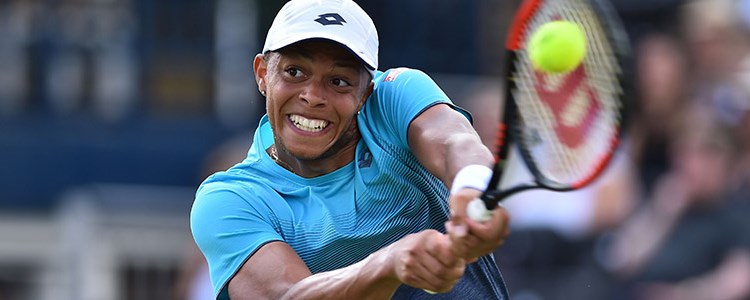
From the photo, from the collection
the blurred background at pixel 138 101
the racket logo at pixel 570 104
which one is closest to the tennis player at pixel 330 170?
the racket logo at pixel 570 104

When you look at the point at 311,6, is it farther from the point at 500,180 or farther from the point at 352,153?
the point at 500,180

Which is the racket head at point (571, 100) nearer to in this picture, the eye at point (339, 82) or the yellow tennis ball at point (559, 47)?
the yellow tennis ball at point (559, 47)

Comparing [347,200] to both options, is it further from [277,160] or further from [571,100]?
[571,100]

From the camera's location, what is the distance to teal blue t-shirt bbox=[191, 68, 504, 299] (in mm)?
4941

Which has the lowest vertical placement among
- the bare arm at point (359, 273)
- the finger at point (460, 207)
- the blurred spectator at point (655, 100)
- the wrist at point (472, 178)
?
the blurred spectator at point (655, 100)

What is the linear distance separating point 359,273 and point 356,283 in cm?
3

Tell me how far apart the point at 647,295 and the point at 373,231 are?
3726 mm

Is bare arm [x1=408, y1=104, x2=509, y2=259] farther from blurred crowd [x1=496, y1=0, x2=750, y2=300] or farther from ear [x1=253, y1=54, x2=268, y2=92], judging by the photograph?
blurred crowd [x1=496, y1=0, x2=750, y2=300]

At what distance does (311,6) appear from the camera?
4.90 m

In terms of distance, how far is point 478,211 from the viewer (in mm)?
4207

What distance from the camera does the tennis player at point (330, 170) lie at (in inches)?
189

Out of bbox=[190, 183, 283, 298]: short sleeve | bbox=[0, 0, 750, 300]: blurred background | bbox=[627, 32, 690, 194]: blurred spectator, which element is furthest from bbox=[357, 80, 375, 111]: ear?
bbox=[0, 0, 750, 300]: blurred background

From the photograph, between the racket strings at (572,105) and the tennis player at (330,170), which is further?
the tennis player at (330,170)

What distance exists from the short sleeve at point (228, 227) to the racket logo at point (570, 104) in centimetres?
95
